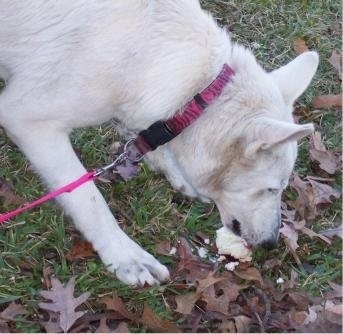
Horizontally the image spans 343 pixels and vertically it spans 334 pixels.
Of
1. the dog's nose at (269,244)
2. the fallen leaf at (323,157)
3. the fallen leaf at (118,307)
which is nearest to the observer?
the fallen leaf at (118,307)

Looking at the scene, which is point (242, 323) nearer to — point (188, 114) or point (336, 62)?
point (188, 114)

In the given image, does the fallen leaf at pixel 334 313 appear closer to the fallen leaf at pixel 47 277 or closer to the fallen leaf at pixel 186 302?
the fallen leaf at pixel 186 302

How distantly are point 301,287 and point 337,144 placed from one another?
1557 millimetres

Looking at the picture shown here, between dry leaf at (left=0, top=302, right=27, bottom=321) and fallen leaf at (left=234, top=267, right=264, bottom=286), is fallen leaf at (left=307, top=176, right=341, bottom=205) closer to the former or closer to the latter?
fallen leaf at (left=234, top=267, right=264, bottom=286)

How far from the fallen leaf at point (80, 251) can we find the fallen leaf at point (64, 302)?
0.90ft

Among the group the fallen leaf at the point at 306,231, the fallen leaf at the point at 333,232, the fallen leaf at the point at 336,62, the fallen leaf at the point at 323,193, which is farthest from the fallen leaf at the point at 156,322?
the fallen leaf at the point at 336,62

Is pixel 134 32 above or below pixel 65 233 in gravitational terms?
above

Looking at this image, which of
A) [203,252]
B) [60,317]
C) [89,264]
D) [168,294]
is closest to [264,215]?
[203,252]

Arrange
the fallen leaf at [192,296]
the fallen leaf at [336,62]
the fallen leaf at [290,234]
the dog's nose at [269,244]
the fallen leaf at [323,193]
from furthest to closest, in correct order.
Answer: the fallen leaf at [336,62]
the fallen leaf at [323,193]
the fallen leaf at [290,234]
the dog's nose at [269,244]
the fallen leaf at [192,296]

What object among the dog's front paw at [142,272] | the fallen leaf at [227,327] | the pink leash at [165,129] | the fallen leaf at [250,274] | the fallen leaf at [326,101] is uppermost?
the pink leash at [165,129]

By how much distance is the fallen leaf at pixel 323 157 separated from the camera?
4973 mm

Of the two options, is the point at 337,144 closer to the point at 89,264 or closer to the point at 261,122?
the point at 261,122

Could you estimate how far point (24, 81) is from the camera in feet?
12.9

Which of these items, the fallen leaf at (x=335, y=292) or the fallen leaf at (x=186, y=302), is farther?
the fallen leaf at (x=335, y=292)
